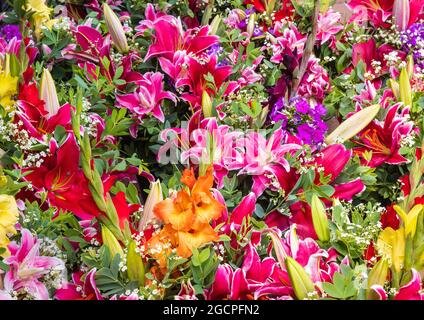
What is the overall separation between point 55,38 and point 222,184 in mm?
525

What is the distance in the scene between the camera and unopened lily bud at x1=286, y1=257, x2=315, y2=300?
0.87 metres

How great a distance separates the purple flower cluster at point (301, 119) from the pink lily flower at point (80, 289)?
1.44 ft

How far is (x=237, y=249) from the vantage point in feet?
3.26

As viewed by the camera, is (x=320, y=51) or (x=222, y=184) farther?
(x=320, y=51)

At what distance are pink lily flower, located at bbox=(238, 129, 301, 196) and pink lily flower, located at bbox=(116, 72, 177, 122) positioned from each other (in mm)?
189

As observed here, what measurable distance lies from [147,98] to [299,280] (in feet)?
1.67

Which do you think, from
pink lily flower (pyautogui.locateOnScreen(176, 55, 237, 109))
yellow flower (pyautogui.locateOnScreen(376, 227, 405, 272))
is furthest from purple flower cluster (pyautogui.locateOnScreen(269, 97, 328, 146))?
yellow flower (pyautogui.locateOnScreen(376, 227, 405, 272))

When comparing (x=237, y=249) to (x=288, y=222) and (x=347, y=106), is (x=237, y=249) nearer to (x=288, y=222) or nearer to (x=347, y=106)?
(x=288, y=222)

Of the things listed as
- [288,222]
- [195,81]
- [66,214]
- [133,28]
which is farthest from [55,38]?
[288,222]

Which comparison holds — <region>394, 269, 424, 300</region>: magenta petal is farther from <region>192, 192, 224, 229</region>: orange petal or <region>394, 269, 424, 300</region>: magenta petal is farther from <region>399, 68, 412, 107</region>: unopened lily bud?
<region>399, 68, 412, 107</region>: unopened lily bud

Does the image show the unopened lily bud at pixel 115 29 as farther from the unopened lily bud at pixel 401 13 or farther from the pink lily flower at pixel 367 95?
the unopened lily bud at pixel 401 13

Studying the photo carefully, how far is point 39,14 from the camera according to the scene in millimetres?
1416

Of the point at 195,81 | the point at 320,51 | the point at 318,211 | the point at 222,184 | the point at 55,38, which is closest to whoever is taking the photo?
the point at 318,211

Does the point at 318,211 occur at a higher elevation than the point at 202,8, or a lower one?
lower
